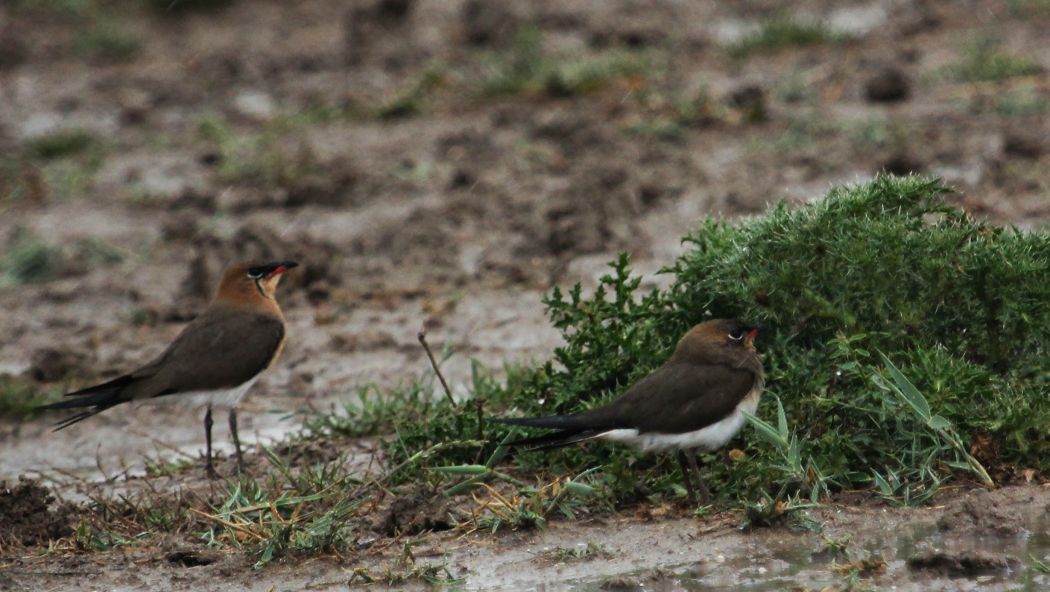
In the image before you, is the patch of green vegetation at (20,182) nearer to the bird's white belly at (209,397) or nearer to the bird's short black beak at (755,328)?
the bird's white belly at (209,397)

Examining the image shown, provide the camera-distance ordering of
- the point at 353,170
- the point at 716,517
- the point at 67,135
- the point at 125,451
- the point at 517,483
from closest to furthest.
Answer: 1. the point at 716,517
2. the point at 517,483
3. the point at 125,451
4. the point at 353,170
5. the point at 67,135

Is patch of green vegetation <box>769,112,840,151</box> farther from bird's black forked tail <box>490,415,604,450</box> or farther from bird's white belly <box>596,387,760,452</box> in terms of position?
bird's black forked tail <box>490,415,604,450</box>

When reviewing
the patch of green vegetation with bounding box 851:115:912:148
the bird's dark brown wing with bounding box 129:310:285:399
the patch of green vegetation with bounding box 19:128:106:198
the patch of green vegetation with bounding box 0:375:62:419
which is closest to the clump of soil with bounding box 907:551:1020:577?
the bird's dark brown wing with bounding box 129:310:285:399

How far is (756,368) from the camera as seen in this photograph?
22.6 ft

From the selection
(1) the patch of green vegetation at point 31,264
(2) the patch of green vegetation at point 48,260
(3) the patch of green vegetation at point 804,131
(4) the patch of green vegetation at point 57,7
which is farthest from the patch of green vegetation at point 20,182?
(3) the patch of green vegetation at point 804,131

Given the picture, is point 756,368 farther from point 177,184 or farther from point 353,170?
point 177,184

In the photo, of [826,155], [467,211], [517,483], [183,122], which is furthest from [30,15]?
[517,483]

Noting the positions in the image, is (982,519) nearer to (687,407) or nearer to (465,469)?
(687,407)

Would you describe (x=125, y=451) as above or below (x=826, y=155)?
below

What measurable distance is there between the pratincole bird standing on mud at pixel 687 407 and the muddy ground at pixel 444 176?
35 centimetres

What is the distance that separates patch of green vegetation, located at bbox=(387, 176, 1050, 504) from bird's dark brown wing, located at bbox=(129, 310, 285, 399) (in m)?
1.33

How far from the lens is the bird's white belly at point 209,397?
27.3ft

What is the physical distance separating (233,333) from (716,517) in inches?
116

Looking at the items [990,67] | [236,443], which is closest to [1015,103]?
[990,67]
